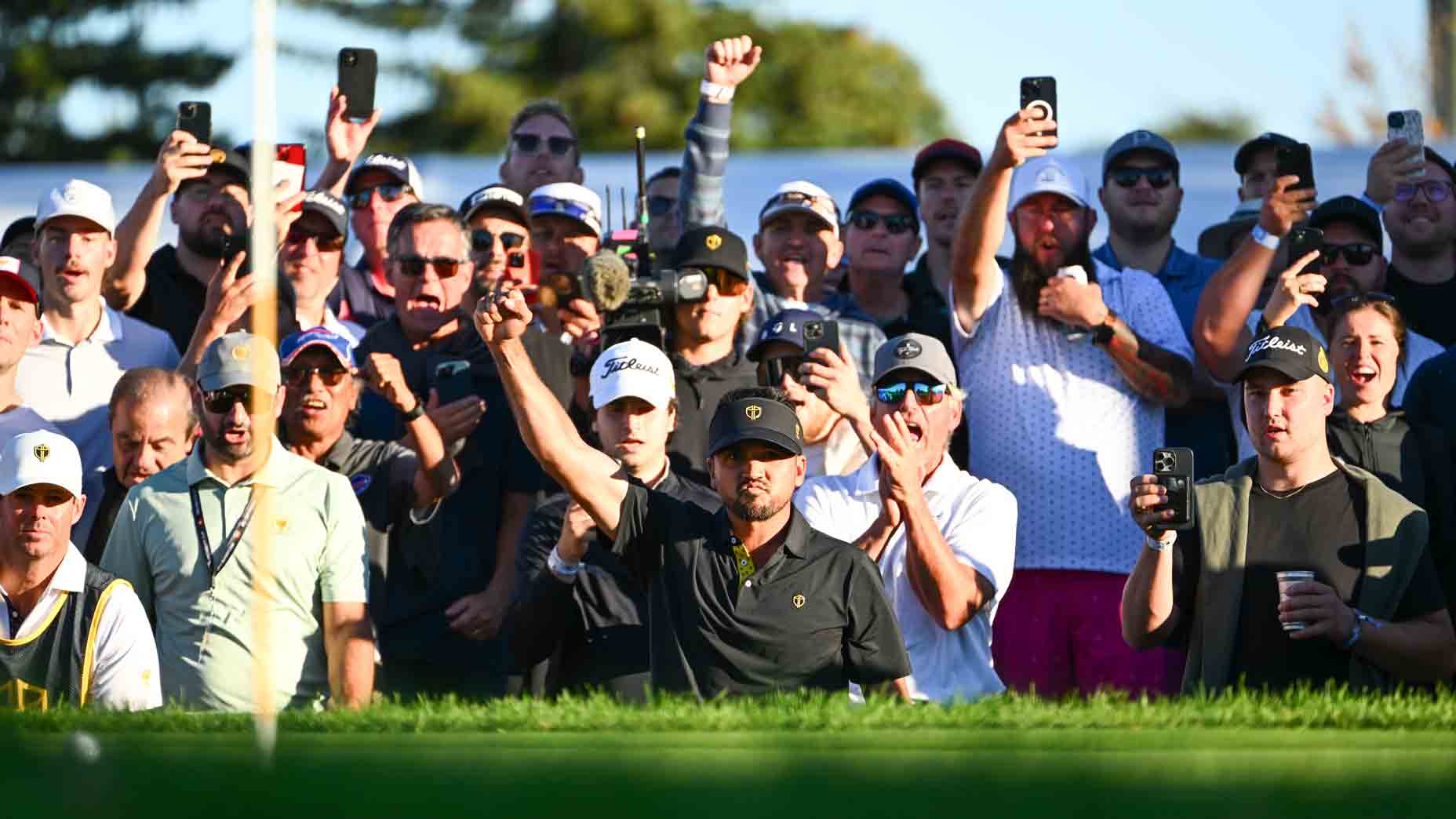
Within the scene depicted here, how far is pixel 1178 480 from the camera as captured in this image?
22.6ft

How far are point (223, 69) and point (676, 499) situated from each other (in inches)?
1256

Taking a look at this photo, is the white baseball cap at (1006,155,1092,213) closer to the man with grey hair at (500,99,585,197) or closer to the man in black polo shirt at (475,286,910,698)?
the man in black polo shirt at (475,286,910,698)

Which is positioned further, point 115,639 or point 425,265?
point 425,265

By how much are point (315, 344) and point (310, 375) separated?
0.40ft

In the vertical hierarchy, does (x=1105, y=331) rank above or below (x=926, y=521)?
above

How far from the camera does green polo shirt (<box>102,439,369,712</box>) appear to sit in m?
7.34

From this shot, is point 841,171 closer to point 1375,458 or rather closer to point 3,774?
point 1375,458

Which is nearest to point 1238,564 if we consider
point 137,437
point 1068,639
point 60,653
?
point 1068,639

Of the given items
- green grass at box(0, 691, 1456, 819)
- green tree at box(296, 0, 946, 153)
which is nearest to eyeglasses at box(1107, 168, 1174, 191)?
green grass at box(0, 691, 1456, 819)

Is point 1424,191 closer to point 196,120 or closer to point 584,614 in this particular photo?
point 584,614

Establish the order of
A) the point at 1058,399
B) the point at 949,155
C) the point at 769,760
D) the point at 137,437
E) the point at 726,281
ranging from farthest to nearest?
the point at 949,155, the point at 726,281, the point at 1058,399, the point at 137,437, the point at 769,760

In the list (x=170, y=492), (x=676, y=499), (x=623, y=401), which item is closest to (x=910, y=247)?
(x=623, y=401)

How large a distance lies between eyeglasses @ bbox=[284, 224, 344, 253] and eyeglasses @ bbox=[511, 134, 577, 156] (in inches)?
59.6

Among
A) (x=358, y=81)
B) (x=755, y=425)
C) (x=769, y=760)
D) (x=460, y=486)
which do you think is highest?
(x=358, y=81)
